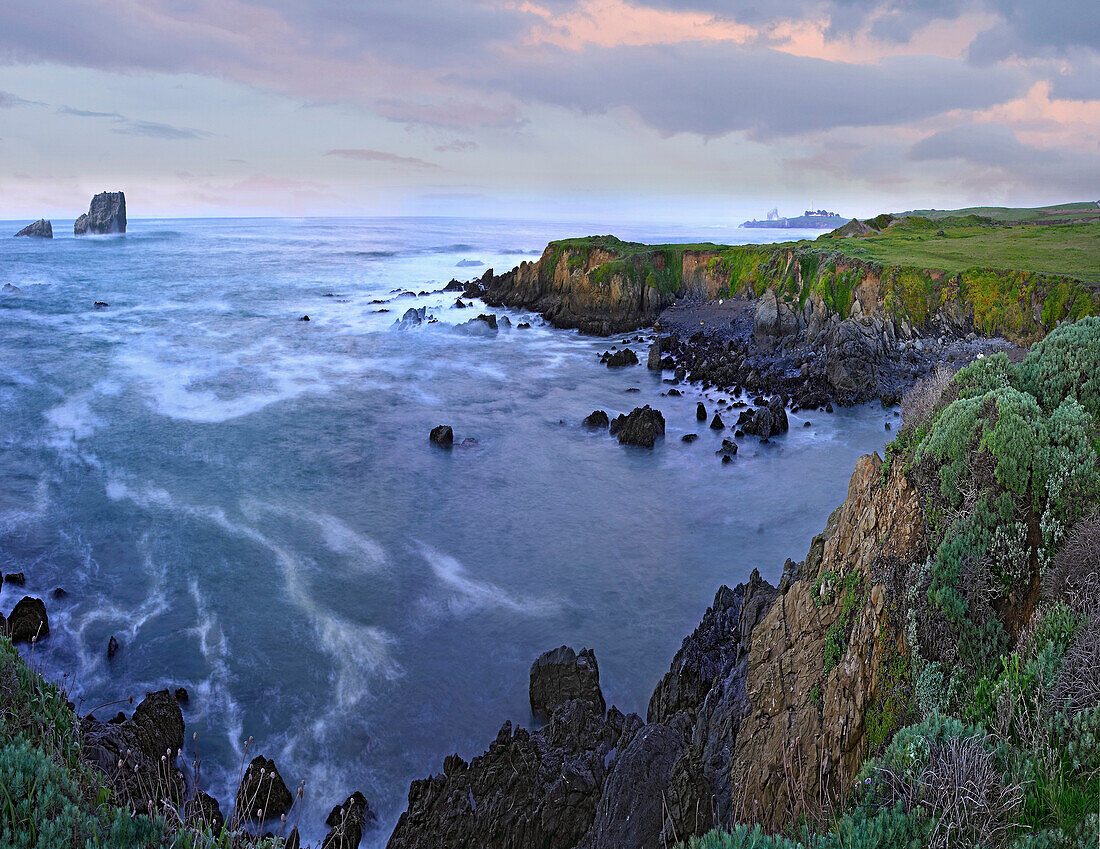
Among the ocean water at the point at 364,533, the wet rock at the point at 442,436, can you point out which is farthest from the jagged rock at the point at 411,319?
the wet rock at the point at 442,436

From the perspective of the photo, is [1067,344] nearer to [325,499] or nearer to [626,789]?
[626,789]

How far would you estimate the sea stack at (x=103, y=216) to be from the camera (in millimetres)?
182125

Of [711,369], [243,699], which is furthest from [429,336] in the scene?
[243,699]

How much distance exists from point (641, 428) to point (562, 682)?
19.5 m

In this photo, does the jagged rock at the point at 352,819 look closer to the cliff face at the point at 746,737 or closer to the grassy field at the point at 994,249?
the cliff face at the point at 746,737

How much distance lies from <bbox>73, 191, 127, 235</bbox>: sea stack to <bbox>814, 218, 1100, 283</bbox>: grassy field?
659 feet

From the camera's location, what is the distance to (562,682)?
51.6 ft

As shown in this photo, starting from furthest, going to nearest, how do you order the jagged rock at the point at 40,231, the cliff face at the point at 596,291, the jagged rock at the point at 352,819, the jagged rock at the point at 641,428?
the jagged rock at the point at 40,231, the cliff face at the point at 596,291, the jagged rock at the point at 641,428, the jagged rock at the point at 352,819

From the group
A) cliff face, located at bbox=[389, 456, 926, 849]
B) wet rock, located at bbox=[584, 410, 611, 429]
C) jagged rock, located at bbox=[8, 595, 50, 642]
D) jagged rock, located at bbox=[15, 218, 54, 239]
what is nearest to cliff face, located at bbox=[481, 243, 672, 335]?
wet rock, located at bbox=[584, 410, 611, 429]

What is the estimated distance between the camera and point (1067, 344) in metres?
11.8

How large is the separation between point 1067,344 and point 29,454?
4024 cm

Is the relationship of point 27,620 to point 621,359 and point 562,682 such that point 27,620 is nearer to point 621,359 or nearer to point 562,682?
point 562,682

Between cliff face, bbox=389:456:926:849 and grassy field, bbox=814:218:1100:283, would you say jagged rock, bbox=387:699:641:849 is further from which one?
grassy field, bbox=814:218:1100:283

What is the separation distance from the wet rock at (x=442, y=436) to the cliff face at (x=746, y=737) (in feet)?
70.0
